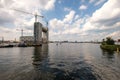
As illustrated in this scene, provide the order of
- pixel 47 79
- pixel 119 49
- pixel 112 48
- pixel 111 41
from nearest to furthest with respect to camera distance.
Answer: pixel 47 79
pixel 119 49
pixel 112 48
pixel 111 41

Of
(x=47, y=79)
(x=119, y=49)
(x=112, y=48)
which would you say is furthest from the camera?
(x=112, y=48)

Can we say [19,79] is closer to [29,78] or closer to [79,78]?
[29,78]

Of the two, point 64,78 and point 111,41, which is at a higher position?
point 111,41

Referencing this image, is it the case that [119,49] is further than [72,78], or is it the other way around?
[119,49]

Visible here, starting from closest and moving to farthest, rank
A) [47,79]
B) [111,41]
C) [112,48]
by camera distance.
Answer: [47,79] → [112,48] → [111,41]

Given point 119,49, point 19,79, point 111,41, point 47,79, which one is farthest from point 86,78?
point 111,41

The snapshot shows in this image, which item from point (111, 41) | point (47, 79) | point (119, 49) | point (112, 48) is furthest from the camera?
point (111, 41)

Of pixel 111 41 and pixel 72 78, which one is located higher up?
pixel 111 41

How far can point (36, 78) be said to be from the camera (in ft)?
67.2

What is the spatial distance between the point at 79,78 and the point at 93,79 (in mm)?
2164

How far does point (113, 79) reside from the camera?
20.0 metres

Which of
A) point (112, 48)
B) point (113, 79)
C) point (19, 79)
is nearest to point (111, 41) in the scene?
point (112, 48)

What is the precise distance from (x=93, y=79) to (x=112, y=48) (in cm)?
6503

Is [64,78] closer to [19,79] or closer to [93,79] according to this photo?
[93,79]
